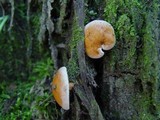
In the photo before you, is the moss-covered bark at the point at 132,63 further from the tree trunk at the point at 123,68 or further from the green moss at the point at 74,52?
the green moss at the point at 74,52

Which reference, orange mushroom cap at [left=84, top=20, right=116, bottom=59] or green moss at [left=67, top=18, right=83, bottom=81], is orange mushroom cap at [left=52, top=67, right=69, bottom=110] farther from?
orange mushroom cap at [left=84, top=20, right=116, bottom=59]

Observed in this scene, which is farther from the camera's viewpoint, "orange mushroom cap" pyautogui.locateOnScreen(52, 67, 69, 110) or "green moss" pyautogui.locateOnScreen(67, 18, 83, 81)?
"green moss" pyautogui.locateOnScreen(67, 18, 83, 81)

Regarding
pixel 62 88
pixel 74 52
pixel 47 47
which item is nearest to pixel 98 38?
pixel 74 52

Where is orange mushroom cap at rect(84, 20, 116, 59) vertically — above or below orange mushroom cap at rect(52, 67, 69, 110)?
above

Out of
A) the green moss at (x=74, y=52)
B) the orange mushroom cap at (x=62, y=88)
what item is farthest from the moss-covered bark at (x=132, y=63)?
the orange mushroom cap at (x=62, y=88)

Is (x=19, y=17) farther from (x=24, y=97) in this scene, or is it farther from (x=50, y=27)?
(x=24, y=97)

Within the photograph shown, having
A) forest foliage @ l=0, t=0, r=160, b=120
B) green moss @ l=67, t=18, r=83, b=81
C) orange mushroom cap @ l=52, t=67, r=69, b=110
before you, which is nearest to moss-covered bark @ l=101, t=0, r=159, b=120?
forest foliage @ l=0, t=0, r=160, b=120

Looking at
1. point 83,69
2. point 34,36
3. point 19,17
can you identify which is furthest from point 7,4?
point 83,69

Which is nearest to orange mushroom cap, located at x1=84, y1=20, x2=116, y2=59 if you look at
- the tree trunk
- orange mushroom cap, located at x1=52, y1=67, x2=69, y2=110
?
the tree trunk
